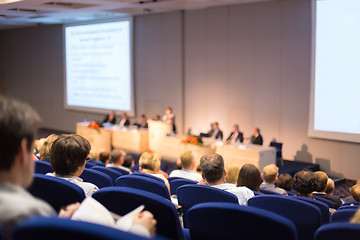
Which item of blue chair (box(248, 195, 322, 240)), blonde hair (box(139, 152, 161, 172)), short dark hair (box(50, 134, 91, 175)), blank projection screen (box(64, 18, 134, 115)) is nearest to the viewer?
blue chair (box(248, 195, 322, 240))

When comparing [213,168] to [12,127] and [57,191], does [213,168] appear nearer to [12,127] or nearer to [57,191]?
[57,191]

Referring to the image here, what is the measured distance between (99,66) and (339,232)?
13826 millimetres

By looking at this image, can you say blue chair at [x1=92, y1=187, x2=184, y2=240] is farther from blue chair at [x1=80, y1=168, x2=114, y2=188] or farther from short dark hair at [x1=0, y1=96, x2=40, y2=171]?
blue chair at [x1=80, y1=168, x2=114, y2=188]

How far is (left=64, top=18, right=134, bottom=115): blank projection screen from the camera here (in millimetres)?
14141

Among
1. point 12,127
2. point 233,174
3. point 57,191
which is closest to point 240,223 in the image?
point 12,127

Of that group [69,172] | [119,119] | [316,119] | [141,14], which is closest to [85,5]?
[141,14]

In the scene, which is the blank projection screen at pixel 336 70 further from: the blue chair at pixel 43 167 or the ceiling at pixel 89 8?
the blue chair at pixel 43 167

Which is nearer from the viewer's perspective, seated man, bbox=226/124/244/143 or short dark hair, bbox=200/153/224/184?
short dark hair, bbox=200/153/224/184

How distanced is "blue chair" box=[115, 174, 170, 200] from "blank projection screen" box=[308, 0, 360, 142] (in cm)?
719

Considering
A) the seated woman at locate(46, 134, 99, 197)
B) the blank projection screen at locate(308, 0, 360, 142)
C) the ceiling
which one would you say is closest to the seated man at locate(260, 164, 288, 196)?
the seated woman at locate(46, 134, 99, 197)

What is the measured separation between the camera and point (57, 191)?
226cm

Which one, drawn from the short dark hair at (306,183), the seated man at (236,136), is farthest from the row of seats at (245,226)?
the seated man at (236,136)

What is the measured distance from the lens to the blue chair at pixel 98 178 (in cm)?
359

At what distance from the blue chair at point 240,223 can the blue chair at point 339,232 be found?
9.8 inches
